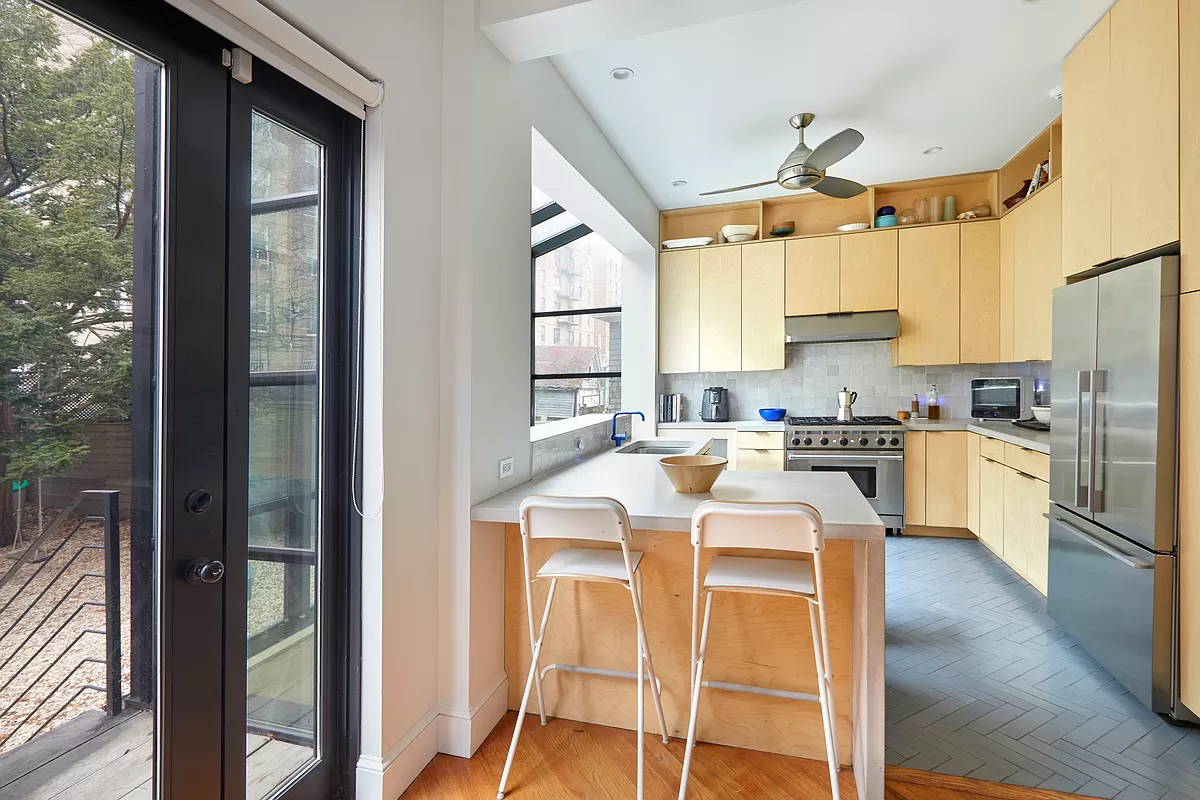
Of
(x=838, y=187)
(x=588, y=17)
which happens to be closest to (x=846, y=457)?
(x=838, y=187)

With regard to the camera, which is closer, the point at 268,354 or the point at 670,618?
the point at 268,354

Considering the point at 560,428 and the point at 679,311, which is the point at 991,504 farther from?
the point at 560,428

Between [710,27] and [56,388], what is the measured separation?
2.61m

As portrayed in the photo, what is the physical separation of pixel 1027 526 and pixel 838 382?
1937 mm

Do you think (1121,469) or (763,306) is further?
(763,306)

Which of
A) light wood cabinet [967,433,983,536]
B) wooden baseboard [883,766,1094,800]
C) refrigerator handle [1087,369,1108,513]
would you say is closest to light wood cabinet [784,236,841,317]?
light wood cabinet [967,433,983,536]

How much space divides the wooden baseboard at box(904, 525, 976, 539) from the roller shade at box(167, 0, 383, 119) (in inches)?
186

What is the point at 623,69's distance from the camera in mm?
2826

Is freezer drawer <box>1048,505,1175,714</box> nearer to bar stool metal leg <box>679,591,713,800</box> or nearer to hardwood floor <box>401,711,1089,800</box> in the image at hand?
hardwood floor <box>401,711,1089,800</box>

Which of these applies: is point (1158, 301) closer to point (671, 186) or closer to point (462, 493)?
point (462, 493)

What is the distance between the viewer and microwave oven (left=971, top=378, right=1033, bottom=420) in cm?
448

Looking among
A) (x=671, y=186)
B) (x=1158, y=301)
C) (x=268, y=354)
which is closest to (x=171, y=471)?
(x=268, y=354)

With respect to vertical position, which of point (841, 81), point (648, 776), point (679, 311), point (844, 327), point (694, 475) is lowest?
point (648, 776)

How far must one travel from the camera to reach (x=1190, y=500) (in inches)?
78.5
